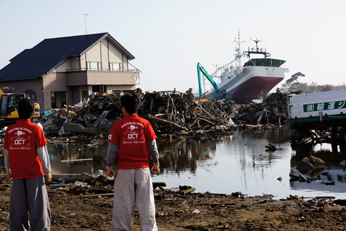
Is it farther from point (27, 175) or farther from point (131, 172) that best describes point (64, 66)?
point (131, 172)

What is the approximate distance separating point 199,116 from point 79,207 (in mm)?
18074

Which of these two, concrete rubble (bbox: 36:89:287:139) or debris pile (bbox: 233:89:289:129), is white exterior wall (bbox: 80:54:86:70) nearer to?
concrete rubble (bbox: 36:89:287:139)

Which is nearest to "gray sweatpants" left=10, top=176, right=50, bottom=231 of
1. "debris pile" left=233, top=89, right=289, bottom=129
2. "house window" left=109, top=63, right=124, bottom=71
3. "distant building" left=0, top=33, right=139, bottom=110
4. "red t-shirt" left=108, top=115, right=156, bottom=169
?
"red t-shirt" left=108, top=115, right=156, bottom=169

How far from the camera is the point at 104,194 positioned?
7.73m

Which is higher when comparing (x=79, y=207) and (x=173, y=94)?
(x=173, y=94)

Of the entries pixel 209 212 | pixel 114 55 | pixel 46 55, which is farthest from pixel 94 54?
pixel 209 212

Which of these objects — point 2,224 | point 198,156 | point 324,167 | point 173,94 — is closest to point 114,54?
point 173,94

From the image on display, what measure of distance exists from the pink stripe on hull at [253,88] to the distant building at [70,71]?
71.2 ft

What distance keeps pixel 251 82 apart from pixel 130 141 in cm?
5554

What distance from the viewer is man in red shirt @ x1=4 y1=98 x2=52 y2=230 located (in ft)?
15.4

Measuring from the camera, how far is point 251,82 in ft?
192

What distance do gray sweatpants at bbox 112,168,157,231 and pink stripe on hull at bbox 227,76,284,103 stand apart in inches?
2153

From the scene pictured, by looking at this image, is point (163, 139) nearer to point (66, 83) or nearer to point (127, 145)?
point (127, 145)

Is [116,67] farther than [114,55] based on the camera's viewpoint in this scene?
Yes
